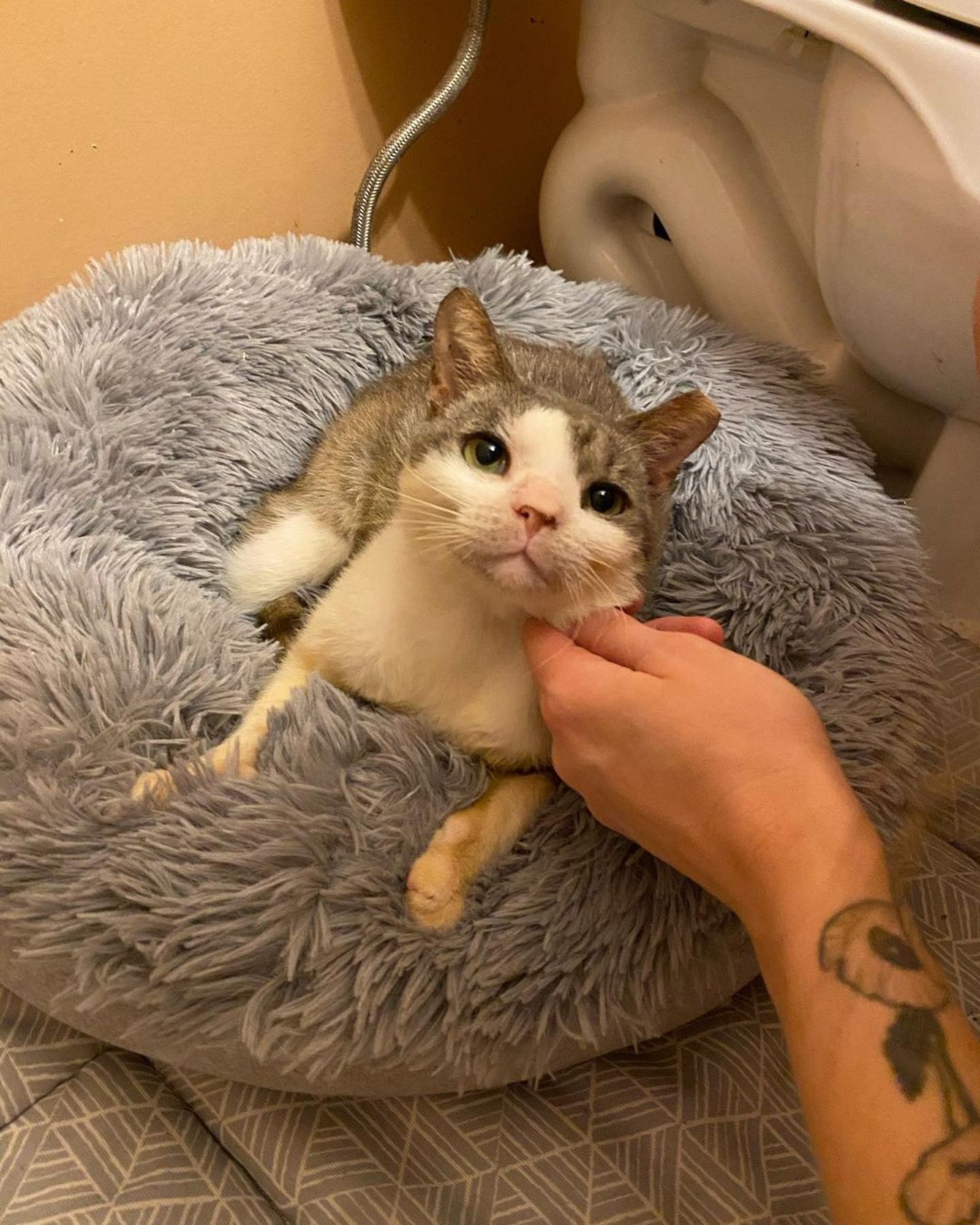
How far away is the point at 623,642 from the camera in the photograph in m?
0.77

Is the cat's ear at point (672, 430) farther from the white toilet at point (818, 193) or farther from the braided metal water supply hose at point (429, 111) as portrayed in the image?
the braided metal water supply hose at point (429, 111)

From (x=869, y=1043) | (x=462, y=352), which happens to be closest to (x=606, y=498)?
(x=462, y=352)

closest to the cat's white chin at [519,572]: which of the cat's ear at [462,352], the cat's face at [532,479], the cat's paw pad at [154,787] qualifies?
the cat's face at [532,479]

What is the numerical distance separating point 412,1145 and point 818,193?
1.13 m

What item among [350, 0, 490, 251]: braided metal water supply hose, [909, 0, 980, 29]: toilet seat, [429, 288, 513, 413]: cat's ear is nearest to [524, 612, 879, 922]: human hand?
[429, 288, 513, 413]: cat's ear

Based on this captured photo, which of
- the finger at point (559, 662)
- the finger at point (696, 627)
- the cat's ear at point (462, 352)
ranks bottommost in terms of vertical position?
the finger at point (559, 662)

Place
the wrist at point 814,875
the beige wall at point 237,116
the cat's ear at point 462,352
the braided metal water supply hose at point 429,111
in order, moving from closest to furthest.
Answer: the wrist at point 814,875
the cat's ear at point 462,352
the beige wall at point 237,116
the braided metal water supply hose at point 429,111

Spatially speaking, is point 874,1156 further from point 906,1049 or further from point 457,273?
point 457,273

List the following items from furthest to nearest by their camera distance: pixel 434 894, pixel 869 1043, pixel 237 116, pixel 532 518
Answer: pixel 237 116 < pixel 434 894 < pixel 532 518 < pixel 869 1043

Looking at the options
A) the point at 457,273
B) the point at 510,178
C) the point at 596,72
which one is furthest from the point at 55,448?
the point at 510,178

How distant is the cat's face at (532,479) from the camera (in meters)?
0.72

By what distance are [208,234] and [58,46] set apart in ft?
1.09

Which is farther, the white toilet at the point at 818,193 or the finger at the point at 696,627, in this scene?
the white toilet at the point at 818,193

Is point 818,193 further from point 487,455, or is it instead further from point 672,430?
point 487,455
